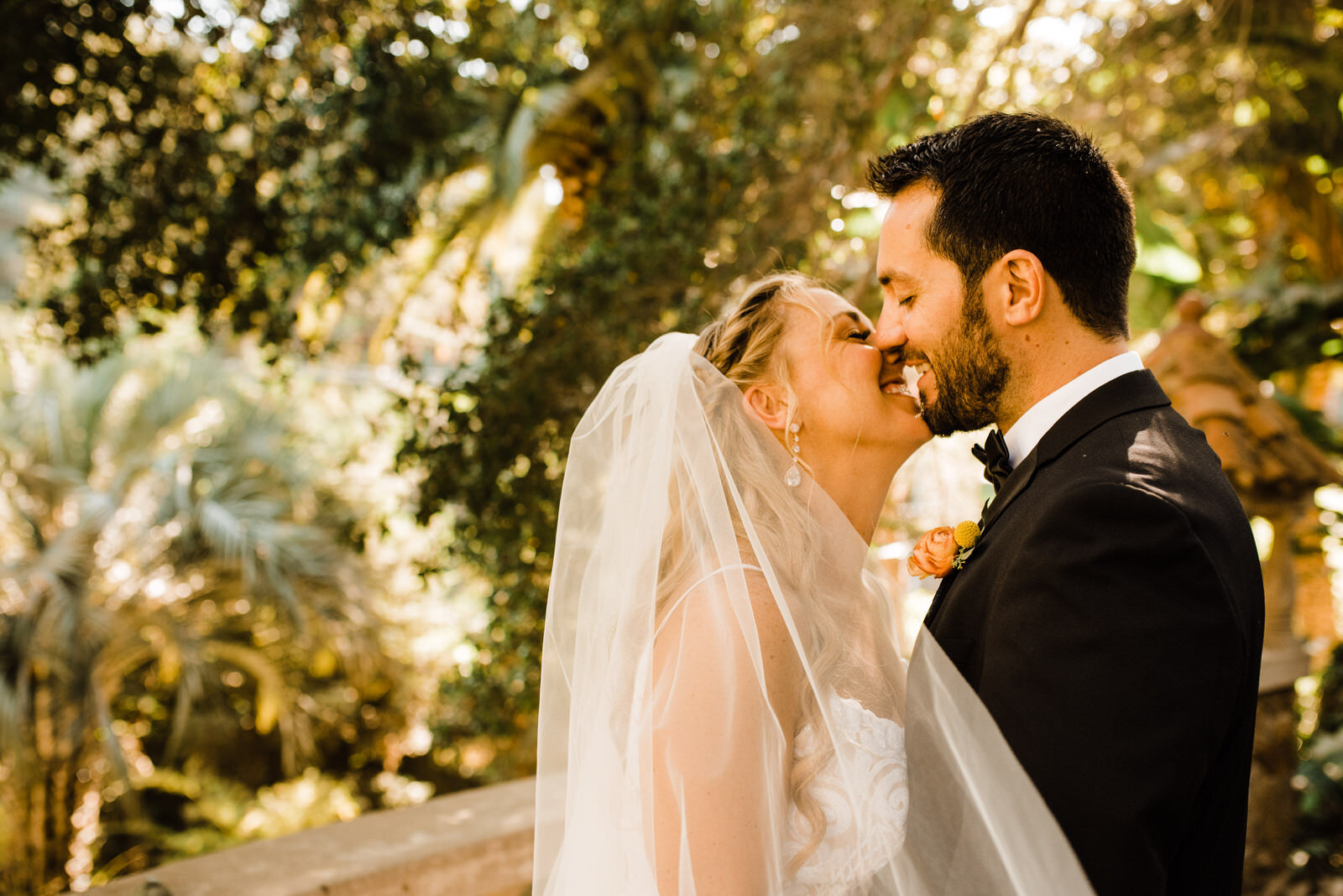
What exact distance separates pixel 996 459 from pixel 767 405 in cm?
56

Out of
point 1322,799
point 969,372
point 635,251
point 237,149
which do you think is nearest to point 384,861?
point 969,372

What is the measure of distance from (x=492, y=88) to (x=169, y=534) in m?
4.74

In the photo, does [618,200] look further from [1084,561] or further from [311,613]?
[311,613]

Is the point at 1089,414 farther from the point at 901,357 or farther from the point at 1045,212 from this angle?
the point at 901,357

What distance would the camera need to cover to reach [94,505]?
729 centimetres

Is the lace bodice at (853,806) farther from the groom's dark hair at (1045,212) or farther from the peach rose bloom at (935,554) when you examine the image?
the groom's dark hair at (1045,212)

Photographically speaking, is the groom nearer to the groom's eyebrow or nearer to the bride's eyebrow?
the groom's eyebrow

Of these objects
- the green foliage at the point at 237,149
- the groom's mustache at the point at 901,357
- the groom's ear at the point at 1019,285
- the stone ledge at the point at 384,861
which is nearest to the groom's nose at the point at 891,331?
the groom's mustache at the point at 901,357

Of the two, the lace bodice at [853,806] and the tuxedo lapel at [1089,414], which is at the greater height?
the tuxedo lapel at [1089,414]

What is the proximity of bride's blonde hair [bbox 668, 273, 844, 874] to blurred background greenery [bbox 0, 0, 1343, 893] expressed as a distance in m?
1.82

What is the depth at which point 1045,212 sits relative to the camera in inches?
65.3

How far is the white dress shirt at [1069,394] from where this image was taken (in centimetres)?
166

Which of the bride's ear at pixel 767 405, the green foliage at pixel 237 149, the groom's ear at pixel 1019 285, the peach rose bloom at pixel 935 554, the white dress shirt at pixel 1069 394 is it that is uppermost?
the green foliage at pixel 237 149

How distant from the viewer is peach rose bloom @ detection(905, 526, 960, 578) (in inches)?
71.7
